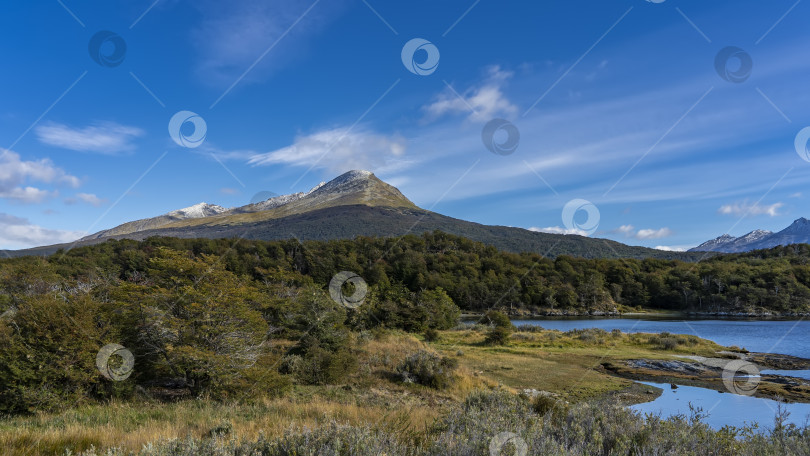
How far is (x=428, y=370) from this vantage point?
18.1 metres

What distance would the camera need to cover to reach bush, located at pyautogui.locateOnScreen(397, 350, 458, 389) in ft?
58.3

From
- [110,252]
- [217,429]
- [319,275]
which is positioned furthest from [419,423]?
[110,252]

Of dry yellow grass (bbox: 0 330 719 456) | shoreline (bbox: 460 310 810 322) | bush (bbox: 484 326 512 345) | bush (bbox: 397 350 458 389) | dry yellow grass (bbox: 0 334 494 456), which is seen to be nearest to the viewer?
dry yellow grass (bbox: 0 334 494 456)

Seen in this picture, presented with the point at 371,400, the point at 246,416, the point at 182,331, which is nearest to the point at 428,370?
the point at 371,400

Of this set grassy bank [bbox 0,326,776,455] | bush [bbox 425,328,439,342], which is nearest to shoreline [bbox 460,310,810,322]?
bush [bbox 425,328,439,342]

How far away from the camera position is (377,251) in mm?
105250

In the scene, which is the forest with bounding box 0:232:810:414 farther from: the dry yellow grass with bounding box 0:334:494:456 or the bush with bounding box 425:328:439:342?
the bush with bounding box 425:328:439:342

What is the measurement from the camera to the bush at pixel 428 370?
1778cm

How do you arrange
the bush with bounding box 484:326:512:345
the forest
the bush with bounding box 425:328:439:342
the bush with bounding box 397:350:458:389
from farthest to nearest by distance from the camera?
1. the bush with bounding box 425:328:439:342
2. the bush with bounding box 484:326:512:345
3. the bush with bounding box 397:350:458:389
4. the forest

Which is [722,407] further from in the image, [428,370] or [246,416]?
[246,416]

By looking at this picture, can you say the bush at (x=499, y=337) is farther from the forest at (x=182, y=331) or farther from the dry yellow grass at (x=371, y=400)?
the forest at (x=182, y=331)

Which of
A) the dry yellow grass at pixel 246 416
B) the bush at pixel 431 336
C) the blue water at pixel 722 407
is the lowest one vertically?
the blue water at pixel 722 407

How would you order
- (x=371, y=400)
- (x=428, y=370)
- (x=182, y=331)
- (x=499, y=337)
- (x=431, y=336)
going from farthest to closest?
(x=431, y=336)
(x=499, y=337)
(x=428, y=370)
(x=371, y=400)
(x=182, y=331)

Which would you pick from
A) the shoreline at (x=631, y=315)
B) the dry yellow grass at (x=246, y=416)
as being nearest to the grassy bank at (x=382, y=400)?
the dry yellow grass at (x=246, y=416)
